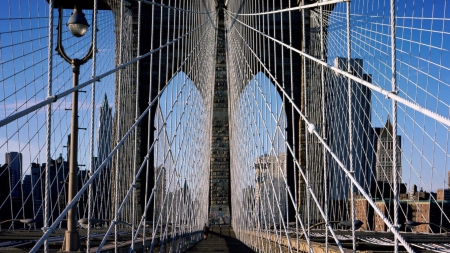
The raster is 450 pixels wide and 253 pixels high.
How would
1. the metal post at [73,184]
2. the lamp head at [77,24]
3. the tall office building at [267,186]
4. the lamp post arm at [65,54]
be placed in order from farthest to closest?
1. the tall office building at [267,186]
2. the lamp post arm at [65,54]
3. the lamp head at [77,24]
4. the metal post at [73,184]

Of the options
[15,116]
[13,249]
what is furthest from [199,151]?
[15,116]

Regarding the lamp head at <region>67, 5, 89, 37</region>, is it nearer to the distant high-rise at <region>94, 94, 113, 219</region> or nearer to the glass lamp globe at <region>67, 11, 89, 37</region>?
the glass lamp globe at <region>67, 11, 89, 37</region>

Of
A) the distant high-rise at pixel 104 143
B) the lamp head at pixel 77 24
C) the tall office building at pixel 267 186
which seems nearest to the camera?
the lamp head at pixel 77 24

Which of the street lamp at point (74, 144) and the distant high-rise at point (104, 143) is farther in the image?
the distant high-rise at point (104, 143)

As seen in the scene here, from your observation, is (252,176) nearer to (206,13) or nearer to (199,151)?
(199,151)

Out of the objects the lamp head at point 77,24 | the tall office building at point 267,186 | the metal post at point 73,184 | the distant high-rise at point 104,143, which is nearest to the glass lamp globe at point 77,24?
the lamp head at point 77,24

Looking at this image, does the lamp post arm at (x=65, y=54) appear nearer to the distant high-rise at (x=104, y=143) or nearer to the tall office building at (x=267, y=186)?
the tall office building at (x=267, y=186)

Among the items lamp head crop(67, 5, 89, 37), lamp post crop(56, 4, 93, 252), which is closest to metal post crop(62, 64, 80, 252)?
lamp post crop(56, 4, 93, 252)

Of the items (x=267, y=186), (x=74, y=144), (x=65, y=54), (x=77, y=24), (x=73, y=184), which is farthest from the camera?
(x=267, y=186)

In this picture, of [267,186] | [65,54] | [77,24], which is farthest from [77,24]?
[267,186]

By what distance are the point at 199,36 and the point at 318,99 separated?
609 cm

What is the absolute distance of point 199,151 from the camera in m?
15.7

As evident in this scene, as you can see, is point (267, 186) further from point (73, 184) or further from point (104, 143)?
point (104, 143)

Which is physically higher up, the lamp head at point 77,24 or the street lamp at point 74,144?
the lamp head at point 77,24
